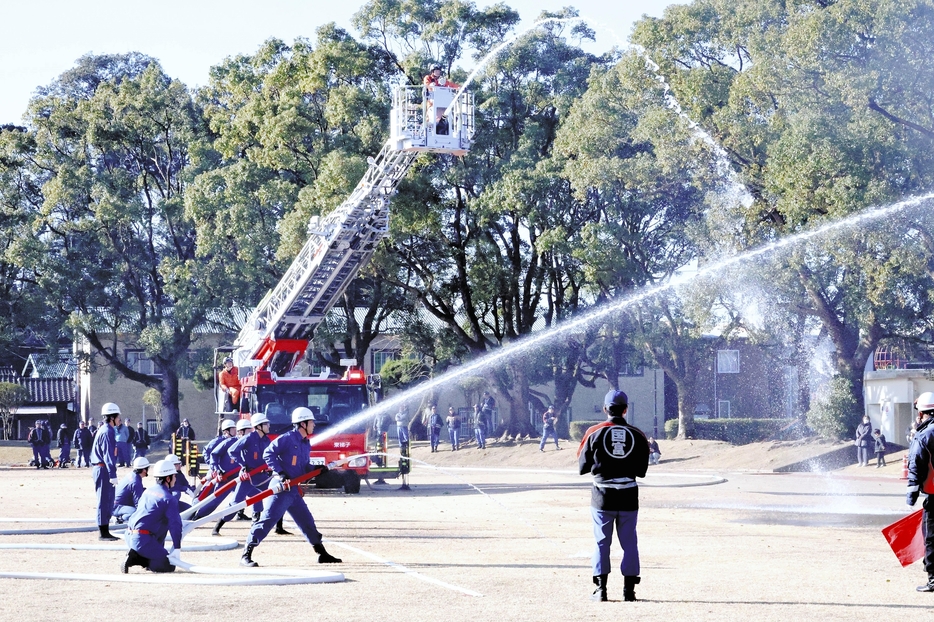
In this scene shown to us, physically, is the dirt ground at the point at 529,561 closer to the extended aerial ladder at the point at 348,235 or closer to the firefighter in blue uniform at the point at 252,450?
the firefighter in blue uniform at the point at 252,450

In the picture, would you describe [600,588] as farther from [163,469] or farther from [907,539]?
[163,469]

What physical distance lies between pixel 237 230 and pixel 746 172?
1888 centimetres

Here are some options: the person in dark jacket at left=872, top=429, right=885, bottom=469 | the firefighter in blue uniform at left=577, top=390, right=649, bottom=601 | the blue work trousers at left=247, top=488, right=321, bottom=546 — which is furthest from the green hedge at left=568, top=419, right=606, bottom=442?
the firefighter in blue uniform at left=577, top=390, right=649, bottom=601

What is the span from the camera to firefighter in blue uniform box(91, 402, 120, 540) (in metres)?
15.3

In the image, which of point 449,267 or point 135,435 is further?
point 449,267

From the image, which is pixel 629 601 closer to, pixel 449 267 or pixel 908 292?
pixel 908 292

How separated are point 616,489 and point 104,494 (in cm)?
786

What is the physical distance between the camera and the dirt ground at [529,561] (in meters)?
9.62

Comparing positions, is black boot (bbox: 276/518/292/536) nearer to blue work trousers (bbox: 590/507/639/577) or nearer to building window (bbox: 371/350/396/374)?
blue work trousers (bbox: 590/507/639/577)

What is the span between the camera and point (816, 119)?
27.9m

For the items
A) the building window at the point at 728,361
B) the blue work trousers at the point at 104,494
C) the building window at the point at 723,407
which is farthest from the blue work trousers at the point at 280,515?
the building window at the point at 723,407

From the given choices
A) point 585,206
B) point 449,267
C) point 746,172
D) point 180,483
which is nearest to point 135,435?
point 449,267

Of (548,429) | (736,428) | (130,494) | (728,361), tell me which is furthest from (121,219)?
(130,494)

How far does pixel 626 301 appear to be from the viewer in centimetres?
4009
